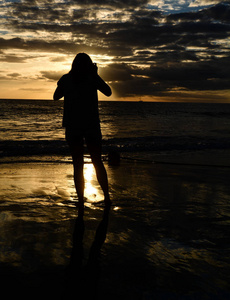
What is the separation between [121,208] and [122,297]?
84.3 inches

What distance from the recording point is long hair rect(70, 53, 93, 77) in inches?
148

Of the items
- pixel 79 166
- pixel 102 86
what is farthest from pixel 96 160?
pixel 102 86

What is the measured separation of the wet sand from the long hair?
186 cm

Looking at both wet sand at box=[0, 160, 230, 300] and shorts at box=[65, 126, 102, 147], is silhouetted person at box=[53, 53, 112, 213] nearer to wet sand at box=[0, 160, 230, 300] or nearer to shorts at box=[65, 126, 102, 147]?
shorts at box=[65, 126, 102, 147]

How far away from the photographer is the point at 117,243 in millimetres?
3000

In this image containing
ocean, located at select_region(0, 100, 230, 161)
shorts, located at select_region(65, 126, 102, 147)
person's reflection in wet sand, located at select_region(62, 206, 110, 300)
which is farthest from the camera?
ocean, located at select_region(0, 100, 230, 161)

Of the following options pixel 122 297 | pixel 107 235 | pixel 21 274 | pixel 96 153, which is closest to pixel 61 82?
pixel 96 153

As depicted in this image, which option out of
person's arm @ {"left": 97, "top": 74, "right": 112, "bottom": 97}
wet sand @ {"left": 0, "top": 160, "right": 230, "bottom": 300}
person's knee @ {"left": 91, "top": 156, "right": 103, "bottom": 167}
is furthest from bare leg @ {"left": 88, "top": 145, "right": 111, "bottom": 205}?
person's arm @ {"left": 97, "top": 74, "right": 112, "bottom": 97}

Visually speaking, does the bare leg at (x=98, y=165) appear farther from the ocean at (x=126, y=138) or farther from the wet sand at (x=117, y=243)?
the ocean at (x=126, y=138)

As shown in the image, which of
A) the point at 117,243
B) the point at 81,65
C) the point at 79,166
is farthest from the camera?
the point at 79,166

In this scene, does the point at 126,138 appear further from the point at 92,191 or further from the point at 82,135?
the point at 82,135

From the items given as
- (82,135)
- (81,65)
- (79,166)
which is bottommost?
(79,166)

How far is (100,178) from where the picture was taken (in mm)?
4176

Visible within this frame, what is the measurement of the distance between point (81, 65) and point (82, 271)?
2489 mm
